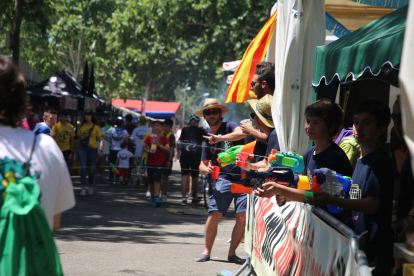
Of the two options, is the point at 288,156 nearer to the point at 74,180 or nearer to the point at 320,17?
the point at 320,17

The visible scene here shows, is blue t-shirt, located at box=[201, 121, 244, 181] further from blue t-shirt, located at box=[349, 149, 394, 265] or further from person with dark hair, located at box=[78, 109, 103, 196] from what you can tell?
person with dark hair, located at box=[78, 109, 103, 196]

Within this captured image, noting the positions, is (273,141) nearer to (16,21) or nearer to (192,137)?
(192,137)

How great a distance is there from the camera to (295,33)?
5.87m

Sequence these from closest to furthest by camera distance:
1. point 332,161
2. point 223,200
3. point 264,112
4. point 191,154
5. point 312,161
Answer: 1. point 332,161
2. point 312,161
3. point 264,112
4. point 223,200
5. point 191,154

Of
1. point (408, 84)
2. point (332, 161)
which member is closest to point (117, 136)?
point (332, 161)

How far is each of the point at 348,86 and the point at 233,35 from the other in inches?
546

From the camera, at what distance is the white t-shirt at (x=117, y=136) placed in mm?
17625

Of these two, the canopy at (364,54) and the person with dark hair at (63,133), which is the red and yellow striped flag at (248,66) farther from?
the person with dark hair at (63,133)

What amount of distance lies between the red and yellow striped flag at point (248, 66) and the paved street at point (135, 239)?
2163 mm

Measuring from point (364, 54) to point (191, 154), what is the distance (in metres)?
9.06

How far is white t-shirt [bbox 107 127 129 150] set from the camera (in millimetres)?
17625

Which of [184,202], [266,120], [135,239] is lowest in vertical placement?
[135,239]

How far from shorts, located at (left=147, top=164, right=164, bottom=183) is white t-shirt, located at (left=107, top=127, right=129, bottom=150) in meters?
4.99

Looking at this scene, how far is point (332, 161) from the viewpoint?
4.16m
